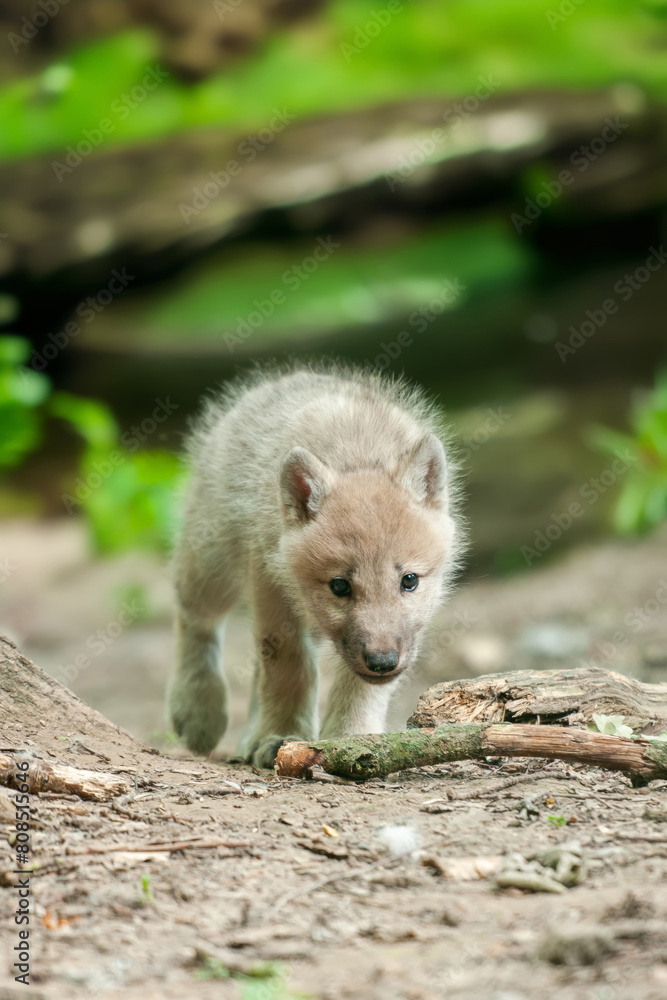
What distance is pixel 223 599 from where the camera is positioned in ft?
20.5
